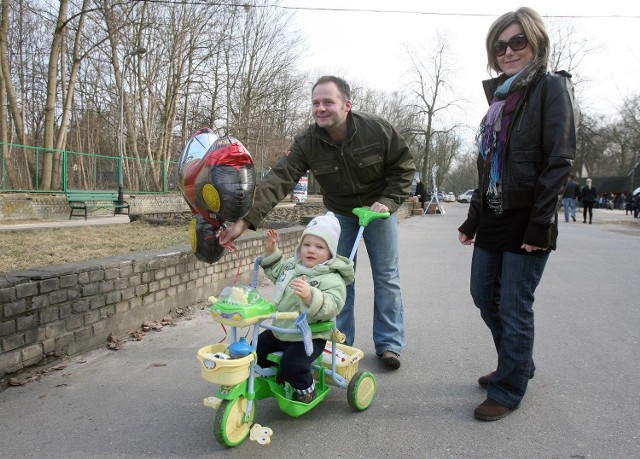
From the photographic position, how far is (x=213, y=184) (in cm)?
256

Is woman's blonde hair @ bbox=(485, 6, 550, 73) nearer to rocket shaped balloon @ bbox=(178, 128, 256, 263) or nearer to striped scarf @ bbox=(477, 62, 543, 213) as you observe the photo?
striped scarf @ bbox=(477, 62, 543, 213)

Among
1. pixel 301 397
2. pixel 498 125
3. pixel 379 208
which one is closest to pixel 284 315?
pixel 301 397

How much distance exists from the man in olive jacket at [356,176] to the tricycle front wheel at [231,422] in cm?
126

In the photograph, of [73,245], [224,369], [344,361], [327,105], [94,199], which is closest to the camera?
[224,369]

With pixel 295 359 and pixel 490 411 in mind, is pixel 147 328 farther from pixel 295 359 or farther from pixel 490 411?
pixel 490 411

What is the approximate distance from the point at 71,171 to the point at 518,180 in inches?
801

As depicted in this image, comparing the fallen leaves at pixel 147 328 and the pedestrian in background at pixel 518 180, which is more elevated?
the pedestrian in background at pixel 518 180

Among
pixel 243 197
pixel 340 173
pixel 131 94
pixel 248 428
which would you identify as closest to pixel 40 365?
pixel 248 428

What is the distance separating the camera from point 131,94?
88.1ft

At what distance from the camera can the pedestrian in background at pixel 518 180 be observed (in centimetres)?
251

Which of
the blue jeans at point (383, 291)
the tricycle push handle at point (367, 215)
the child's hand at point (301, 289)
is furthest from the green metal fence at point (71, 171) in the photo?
the child's hand at point (301, 289)

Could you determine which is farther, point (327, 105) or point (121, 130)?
point (121, 130)

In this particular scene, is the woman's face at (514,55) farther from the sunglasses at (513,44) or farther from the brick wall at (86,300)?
the brick wall at (86,300)

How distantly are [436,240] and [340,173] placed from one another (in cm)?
1020
